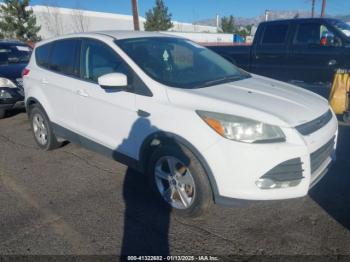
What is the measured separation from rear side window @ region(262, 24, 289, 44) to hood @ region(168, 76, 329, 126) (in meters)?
4.80

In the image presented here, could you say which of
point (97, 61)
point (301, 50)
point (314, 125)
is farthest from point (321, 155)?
point (301, 50)

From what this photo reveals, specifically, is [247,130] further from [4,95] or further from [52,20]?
→ [52,20]

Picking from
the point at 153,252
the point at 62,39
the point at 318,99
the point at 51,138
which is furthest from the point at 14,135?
the point at 318,99

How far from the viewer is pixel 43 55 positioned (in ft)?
16.4

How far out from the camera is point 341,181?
399 cm

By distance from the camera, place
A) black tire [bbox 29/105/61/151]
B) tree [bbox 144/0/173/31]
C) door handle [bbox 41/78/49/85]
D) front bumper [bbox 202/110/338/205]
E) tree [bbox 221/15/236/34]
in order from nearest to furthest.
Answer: front bumper [bbox 202/110/338/205], door handle [bbox 41/78/49/85], black tire [bbox 29/105/61/151], tree [bbox 144/0/173/31], tree [bbox 221/15/236/34]

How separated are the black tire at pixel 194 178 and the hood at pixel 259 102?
44cm

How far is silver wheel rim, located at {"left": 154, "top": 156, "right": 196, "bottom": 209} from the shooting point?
10.5ft

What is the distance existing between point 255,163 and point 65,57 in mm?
3052

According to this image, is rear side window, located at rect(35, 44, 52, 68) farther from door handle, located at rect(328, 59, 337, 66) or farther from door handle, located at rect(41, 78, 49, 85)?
door handle, located at rect(328, 59, 337, 66)

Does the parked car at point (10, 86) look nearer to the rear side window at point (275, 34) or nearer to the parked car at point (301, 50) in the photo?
the parked car at point (301, 50)

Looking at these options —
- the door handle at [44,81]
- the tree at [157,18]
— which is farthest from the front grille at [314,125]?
the tree at [157,18]

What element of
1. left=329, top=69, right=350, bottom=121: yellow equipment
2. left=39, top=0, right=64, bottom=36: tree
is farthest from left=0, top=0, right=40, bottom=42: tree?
left=329, top=69, right=350, bottom=121: yellow equipment

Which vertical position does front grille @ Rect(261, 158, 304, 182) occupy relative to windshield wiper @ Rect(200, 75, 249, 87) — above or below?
below
